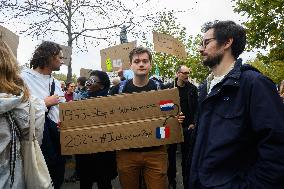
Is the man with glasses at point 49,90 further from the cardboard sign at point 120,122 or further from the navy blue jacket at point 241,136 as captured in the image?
the navy blue jacket at point 241,136

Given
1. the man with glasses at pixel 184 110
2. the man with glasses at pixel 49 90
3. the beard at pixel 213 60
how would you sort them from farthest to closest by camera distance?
the man with glasses at pixel 184 110 → the man with glasses at pixel 49 90 → the beard at pixel 213 60

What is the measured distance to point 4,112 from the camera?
2.39m

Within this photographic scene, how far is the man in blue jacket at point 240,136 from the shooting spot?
6.98 feet

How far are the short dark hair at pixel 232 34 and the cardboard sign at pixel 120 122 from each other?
38.9 inches

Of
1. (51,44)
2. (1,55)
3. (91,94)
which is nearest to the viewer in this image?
(1,55)

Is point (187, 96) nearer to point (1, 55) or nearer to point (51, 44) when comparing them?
point (51, 44)

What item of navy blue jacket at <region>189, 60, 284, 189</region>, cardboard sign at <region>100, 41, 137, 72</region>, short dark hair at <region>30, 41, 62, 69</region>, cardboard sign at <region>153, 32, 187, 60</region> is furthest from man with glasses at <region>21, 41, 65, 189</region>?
cardboard sign at <region>153, 32, 187, 60</region>

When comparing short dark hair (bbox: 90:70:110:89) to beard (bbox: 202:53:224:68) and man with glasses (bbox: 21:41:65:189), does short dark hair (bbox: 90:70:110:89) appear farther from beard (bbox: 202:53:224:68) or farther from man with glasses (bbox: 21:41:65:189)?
beard (bbox: 202:53:224:68)

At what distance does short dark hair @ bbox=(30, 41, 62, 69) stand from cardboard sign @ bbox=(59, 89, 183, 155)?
1.92 feet

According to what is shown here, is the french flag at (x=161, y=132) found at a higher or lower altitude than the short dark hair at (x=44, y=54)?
lower

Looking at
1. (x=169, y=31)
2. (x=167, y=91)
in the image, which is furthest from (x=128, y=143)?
(x=169, y=31)

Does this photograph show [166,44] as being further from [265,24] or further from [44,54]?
[265,24]

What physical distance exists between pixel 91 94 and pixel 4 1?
27.3 feet

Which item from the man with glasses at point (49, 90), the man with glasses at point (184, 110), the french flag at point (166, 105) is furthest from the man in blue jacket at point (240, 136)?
the man with glasses at point (184, 110)
